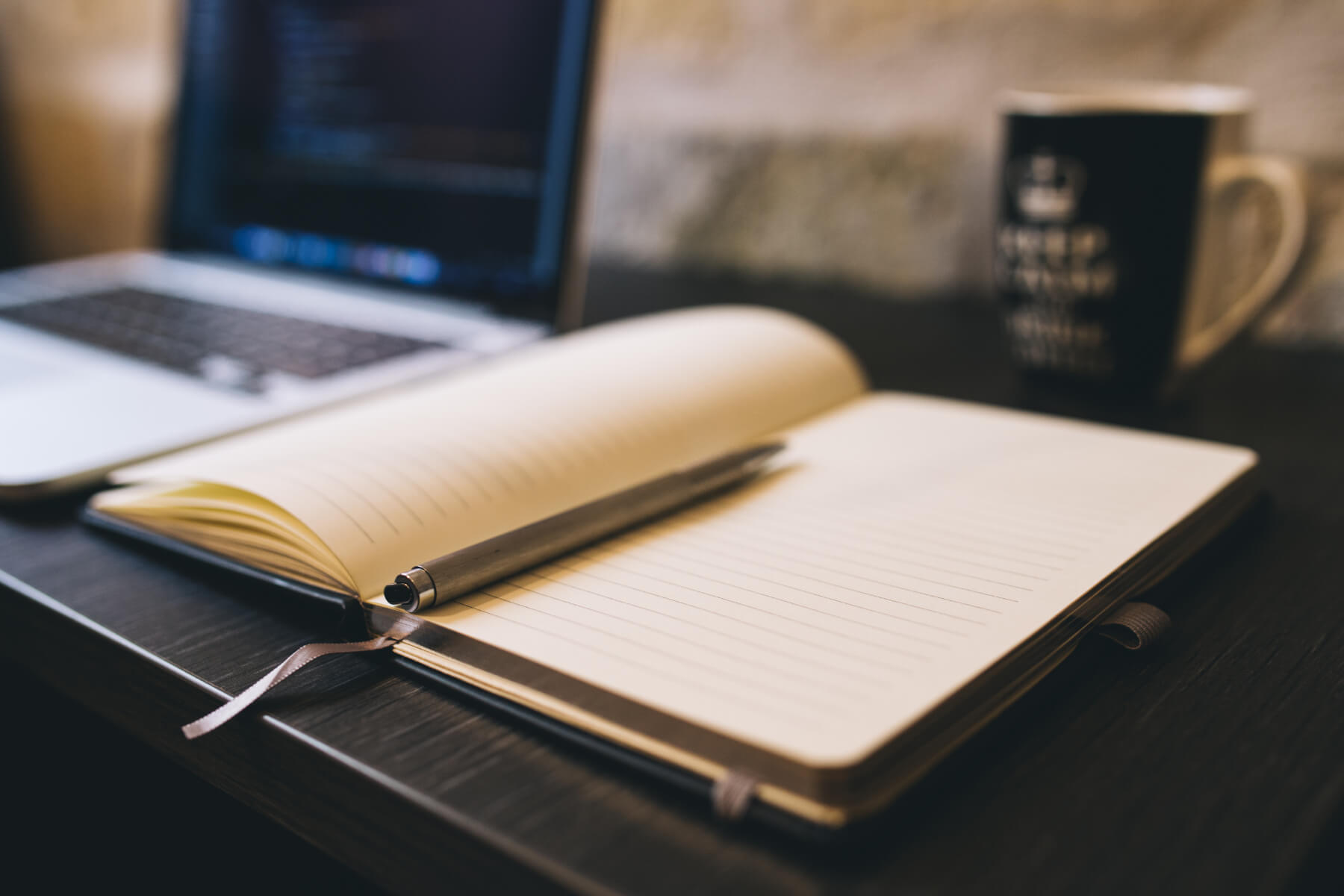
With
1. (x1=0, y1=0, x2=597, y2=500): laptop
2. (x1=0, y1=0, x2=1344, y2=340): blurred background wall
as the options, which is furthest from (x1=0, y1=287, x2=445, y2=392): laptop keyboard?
(x1=0, y1=0, x2=1344, y2=340): blurred background wall

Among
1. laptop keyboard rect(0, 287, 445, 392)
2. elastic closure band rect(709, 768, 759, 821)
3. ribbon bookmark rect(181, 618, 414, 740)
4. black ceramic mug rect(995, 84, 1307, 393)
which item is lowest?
ribbon bookmark rect(181, 618, 414, 740)

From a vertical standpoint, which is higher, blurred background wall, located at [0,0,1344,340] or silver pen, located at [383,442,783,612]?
blurred background wall, located at [0,0,1344,340]

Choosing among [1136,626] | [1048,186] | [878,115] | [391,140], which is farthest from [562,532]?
[878,115]

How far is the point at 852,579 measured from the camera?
33 cm

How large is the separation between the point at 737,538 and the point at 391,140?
1.72 ft

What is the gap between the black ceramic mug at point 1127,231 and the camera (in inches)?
21.1

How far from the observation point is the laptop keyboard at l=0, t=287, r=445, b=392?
598mm

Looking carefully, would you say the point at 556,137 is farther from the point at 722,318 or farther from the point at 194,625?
the point at 194,625

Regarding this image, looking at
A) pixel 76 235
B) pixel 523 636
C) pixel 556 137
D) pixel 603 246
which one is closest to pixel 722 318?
pixel 556 137

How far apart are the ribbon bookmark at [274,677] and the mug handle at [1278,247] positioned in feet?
1.51

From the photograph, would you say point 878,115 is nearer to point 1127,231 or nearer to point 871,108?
point 871,108

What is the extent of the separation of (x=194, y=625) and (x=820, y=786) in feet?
0.74

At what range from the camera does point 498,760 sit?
0.89 ft

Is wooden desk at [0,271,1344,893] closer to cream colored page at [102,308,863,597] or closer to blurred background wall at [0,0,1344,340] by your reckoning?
cream colored page at [102,308,863,597]
